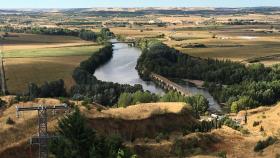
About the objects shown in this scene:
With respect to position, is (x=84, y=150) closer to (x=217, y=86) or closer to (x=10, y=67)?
(x=217, y=86)

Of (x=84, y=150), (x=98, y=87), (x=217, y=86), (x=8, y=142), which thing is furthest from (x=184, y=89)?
(x=84, y=150)

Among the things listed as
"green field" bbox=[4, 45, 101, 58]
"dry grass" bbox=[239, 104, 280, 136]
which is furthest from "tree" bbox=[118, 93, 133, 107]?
"green field" bbox=[4, 45, 101, 58]

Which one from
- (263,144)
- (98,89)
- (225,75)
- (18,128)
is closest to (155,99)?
(98,89)

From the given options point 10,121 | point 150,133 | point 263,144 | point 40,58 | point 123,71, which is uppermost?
point 10,121

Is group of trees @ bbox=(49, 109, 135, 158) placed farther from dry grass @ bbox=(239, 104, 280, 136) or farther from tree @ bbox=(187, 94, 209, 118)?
tree @ bbox=(187, 94, 209, 118)

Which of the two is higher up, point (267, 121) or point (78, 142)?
point (78, 142)

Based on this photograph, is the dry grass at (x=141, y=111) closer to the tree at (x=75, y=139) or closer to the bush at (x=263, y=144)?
the bush at (x=263, y=144)

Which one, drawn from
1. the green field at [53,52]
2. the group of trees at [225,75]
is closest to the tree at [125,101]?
the group of trees at [225,75]

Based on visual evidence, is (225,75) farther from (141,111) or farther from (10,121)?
(10,121)
